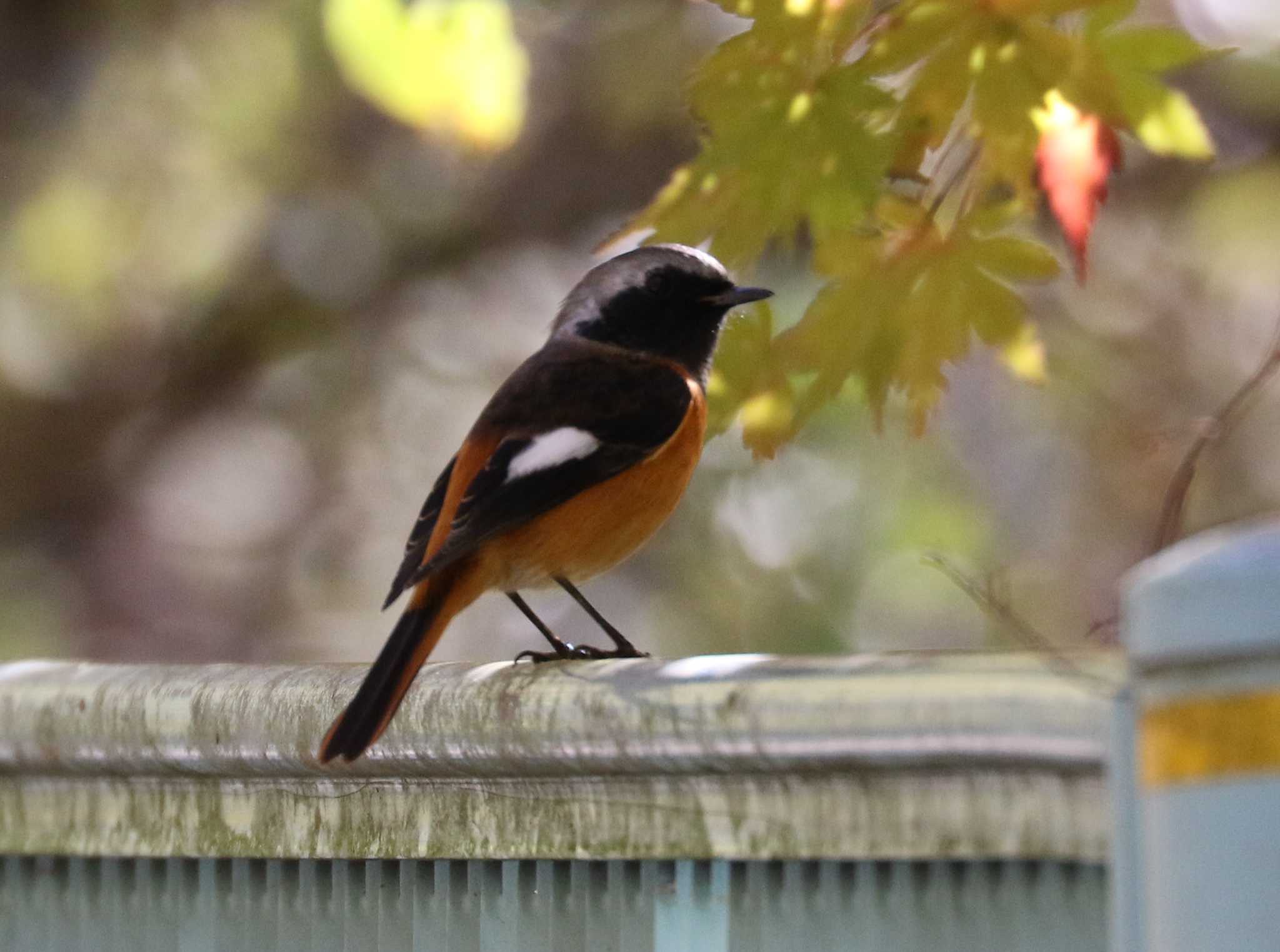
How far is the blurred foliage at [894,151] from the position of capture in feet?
9.93

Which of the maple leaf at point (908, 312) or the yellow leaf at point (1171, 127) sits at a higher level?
the yellow leaf at point (1171, 127)

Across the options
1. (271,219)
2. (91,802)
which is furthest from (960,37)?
(271,219)

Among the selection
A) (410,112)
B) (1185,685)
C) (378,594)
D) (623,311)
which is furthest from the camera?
(378,594)

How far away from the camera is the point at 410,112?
6.07 meters

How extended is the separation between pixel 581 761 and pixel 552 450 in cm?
146

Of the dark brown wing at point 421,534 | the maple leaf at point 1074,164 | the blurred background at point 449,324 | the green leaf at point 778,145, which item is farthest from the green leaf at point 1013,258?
the blurred background at point 449,324

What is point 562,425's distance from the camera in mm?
3613

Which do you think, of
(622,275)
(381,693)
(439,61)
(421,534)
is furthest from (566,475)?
(439,61)

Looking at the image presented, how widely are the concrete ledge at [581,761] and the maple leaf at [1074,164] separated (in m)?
1.34

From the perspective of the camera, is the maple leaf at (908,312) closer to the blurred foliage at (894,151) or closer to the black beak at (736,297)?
the blurred foliage at (894,151)

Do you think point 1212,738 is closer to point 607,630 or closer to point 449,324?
point 607,630

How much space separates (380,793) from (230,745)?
0.72 feet

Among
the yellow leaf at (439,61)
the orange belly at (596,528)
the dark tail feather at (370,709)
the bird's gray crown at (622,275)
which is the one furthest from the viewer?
the yellow leaf at (439,61)

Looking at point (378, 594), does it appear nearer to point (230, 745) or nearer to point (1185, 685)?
point (230, 745)
